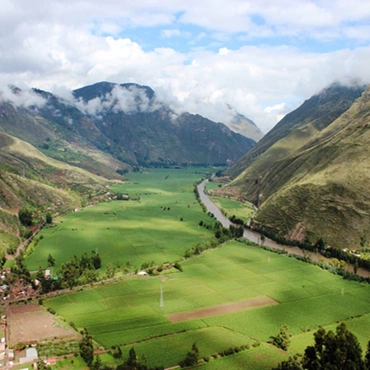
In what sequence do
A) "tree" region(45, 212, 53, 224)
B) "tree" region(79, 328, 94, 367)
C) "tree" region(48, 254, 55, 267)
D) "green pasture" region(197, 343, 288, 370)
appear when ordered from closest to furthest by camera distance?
"green pasture" region(197, 343, 288, 370)
"tree" region(79, 328, 94, 367)
"tree" region(48, 254, 55, 267)
"tree" region(45, 212, 53, 224)

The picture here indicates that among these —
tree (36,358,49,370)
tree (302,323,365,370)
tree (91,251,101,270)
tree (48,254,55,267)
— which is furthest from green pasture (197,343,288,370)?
tree (48,254,55,267)

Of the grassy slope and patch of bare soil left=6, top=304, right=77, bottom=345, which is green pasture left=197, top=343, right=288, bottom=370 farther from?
the grassy slope

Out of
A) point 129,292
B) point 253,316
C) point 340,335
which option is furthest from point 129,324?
point 340,335

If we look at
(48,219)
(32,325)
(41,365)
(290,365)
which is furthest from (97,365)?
(48,219)

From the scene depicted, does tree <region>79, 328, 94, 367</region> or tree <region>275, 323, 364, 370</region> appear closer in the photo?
tree <region>275, 323, 364, 370</region>

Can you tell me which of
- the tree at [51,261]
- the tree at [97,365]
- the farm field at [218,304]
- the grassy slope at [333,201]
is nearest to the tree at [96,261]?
the tree at [51,261]

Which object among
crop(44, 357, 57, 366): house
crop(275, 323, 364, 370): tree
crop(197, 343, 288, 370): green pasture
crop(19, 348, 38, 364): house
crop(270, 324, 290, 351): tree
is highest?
crop(275, 323, 364, 370): tree

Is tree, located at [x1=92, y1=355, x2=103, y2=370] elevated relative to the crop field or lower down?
lower down
